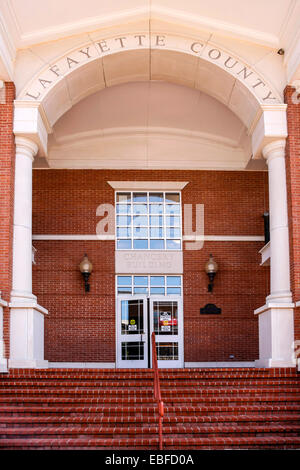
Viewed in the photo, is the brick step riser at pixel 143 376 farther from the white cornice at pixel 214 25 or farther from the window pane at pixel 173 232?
the window pane at pixel 173 232

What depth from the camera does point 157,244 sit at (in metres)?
17.3

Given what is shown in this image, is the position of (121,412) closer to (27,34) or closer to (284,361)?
(284,361)

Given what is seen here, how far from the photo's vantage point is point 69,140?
17.3m

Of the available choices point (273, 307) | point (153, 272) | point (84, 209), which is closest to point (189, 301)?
point (153, 272)

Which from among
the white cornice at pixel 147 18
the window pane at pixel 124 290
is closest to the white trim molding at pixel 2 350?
the white cornice at pixel 147 18

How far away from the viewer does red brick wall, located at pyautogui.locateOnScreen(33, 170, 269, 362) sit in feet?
54.1

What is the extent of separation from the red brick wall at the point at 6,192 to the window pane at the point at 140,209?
5491 mm

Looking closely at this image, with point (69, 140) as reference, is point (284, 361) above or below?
below

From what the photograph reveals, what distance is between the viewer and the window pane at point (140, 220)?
→ 17391 millimetres

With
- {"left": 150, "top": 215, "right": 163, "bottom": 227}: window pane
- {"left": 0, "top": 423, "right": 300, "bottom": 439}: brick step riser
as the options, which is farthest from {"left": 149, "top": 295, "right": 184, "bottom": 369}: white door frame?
{"left": 0, "top": 423, "right": 300, "bottom": 439}: brick step riser

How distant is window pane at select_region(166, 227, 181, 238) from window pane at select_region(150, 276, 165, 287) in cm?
115
